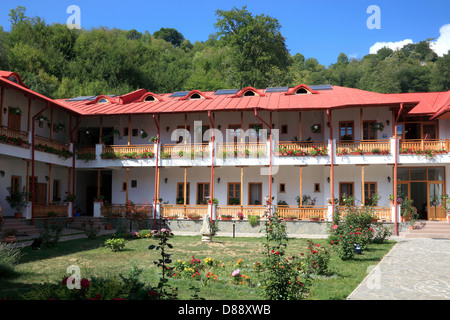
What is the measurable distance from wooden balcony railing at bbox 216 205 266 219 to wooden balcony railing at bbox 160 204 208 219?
0.91 metres

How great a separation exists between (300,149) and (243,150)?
128 inches

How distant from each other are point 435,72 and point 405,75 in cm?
457

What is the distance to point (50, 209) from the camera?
73.7 feet

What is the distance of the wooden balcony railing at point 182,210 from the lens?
23719mm

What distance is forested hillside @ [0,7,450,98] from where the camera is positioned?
142 feet

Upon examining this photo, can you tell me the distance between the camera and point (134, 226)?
23.8 metres

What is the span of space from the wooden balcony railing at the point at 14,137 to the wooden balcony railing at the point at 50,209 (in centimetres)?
332

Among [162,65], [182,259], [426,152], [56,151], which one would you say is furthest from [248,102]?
[162,65]

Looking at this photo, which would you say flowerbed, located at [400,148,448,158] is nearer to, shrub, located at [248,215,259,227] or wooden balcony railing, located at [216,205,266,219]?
wooden balcony railing, located at [216,205,266,219]

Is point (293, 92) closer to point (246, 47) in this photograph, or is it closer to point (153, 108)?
point (153, 108)

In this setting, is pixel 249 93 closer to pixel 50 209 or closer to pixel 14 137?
pixel 50 209

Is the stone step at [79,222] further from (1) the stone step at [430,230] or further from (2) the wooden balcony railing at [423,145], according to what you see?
(2) the wooden balcony railing at [423,145]

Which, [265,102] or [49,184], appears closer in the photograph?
[49,184]
